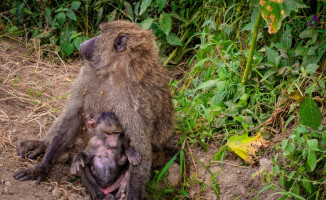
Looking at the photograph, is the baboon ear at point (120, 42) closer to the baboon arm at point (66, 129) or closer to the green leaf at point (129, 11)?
the baboon arm at point (66, 129)

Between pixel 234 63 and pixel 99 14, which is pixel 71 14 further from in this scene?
pixel 234 63

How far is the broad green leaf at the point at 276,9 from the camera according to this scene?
3.00 m

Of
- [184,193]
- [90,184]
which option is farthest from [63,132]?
[184,193]

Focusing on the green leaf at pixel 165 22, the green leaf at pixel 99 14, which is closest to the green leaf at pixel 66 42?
the green leaf at pixel 99 14

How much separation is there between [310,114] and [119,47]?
1.51m

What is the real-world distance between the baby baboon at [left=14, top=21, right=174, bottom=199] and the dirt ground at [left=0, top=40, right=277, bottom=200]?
5.2 inches

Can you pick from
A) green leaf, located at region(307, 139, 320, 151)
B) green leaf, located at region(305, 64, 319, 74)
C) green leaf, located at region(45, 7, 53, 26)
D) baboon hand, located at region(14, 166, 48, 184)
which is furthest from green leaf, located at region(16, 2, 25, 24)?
green leaf, located at region(307, 139, 320, 151)

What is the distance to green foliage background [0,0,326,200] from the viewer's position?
3043 mm

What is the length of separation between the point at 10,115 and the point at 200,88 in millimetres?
1815

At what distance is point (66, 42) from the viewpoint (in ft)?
16.7

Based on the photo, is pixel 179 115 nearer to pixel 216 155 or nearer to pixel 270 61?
pixel 216 155

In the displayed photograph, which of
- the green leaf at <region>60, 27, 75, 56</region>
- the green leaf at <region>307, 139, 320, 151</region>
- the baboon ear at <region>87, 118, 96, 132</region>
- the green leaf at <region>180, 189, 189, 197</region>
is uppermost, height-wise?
the green leaf at <region>60, 27, 75, 56</region>

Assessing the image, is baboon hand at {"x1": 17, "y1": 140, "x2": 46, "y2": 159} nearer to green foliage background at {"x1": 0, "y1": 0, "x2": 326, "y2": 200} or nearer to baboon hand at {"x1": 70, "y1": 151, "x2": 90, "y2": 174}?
baboon hand at {"x1": 70, "y1": 151, "x2": 90, "y2": 174}

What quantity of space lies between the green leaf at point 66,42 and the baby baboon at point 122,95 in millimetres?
1643
